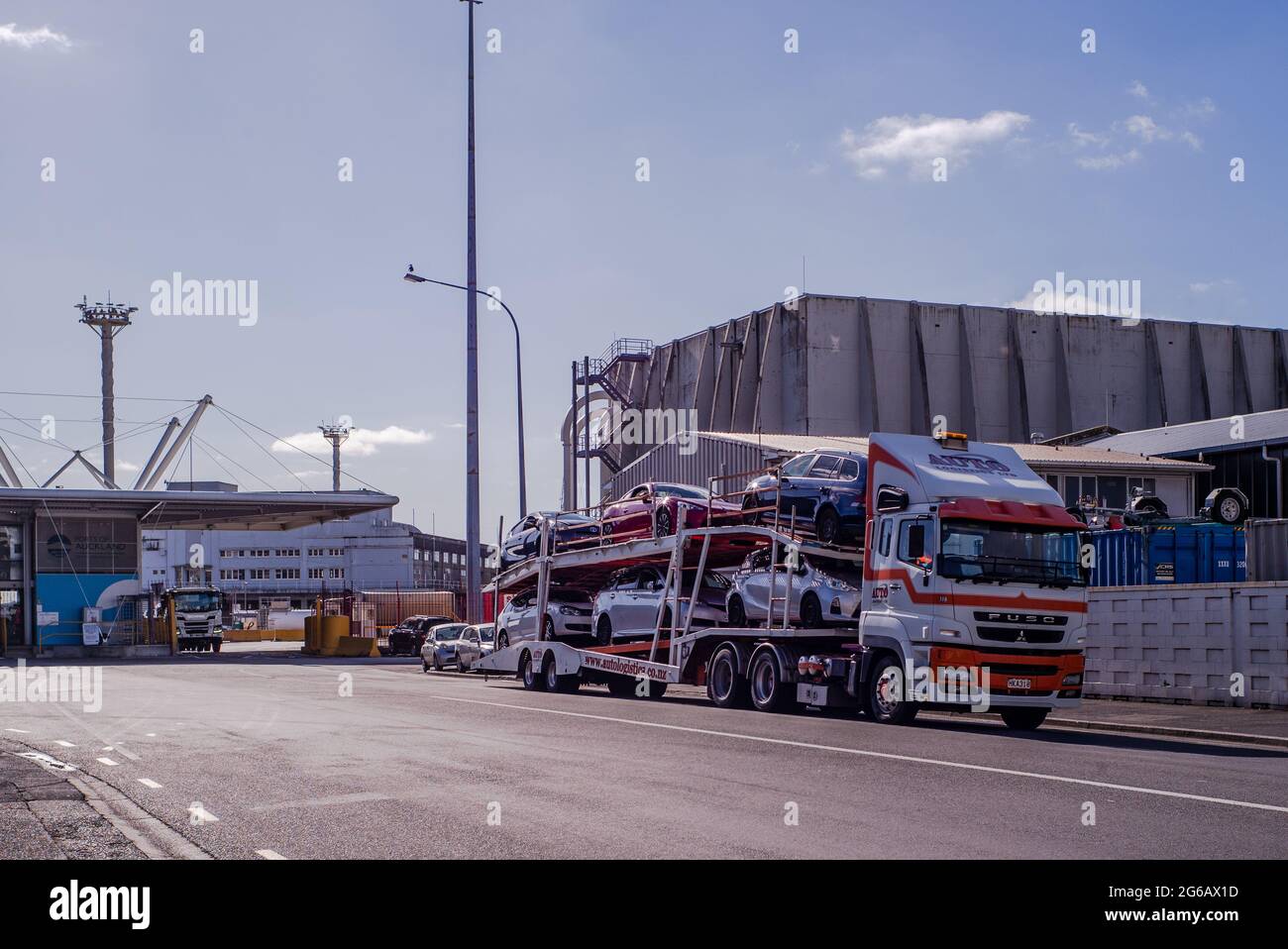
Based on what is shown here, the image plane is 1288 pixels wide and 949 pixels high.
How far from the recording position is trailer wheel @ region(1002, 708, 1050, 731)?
1841cm

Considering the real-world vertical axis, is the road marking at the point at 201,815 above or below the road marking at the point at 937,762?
above

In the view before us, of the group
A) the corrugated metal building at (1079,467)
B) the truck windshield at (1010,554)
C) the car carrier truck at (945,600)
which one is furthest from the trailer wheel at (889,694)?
the corrugated metal building at (1079,467)

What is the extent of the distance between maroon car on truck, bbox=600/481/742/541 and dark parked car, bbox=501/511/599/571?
97cm

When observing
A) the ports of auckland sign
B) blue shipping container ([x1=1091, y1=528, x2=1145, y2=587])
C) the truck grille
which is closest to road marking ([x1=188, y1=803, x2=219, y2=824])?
the truck grille

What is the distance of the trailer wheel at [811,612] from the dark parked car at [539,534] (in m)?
6.79

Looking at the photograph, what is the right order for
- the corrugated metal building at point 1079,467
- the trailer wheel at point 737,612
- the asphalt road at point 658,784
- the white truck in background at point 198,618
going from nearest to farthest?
the asphalt road at point 658,784
the trailer wheel at point 737,612
the corrugated metal building at point 1079,467
the white truck in background at point 198,618

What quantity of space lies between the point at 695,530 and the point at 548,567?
5.88m

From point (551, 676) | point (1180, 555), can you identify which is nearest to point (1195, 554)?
point (1180, 555)

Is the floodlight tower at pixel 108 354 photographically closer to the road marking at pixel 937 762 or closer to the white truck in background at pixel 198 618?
the white truck in background at pixel 198 618

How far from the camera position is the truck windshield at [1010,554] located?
1739cm

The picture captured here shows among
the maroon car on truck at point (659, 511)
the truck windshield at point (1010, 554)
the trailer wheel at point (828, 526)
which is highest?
the maroon car on truck at point (659, 511)

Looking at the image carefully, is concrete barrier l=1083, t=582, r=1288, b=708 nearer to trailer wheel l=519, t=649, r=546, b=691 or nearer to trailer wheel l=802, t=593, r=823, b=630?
trailer wheel l=802, t=593, r=823, b=630

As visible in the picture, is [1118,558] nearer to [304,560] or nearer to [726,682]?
[726,682]

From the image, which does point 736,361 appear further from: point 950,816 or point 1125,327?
point 950,816
